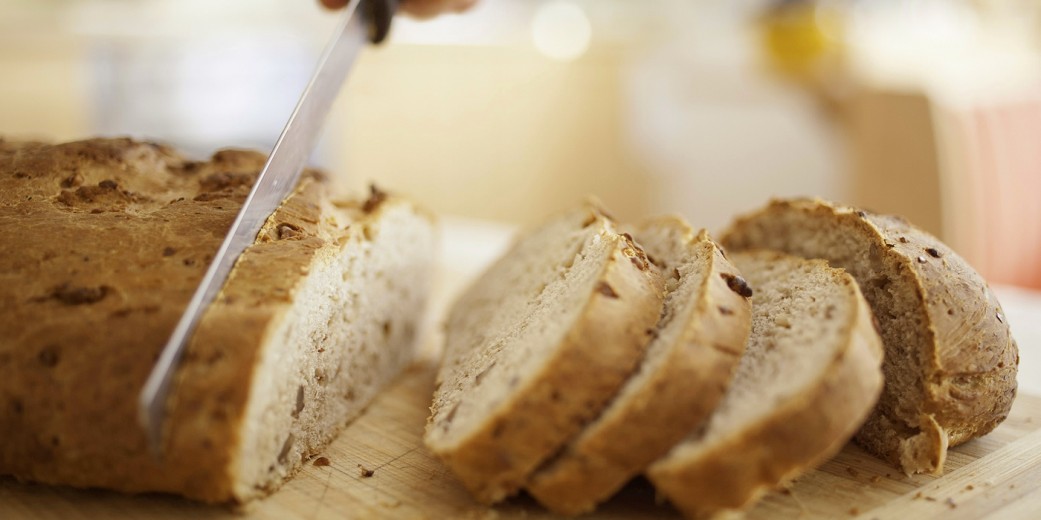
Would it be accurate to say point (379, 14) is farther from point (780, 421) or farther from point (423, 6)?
point (780, 421)

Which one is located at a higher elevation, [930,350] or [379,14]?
[379,14]

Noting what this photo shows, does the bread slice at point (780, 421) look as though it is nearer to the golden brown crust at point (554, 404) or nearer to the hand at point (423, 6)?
the golden brown crust at point (554, 404)

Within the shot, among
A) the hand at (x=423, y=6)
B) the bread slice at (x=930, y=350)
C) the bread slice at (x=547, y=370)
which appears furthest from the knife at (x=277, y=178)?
the bread slice at (x=930, y=350)

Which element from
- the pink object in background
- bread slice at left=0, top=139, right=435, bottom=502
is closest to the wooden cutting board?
bread slice at left=0, top=139, right=435, bottom=502

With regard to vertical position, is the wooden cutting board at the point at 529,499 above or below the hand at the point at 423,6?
below

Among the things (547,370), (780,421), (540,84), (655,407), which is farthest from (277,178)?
(540,84)
